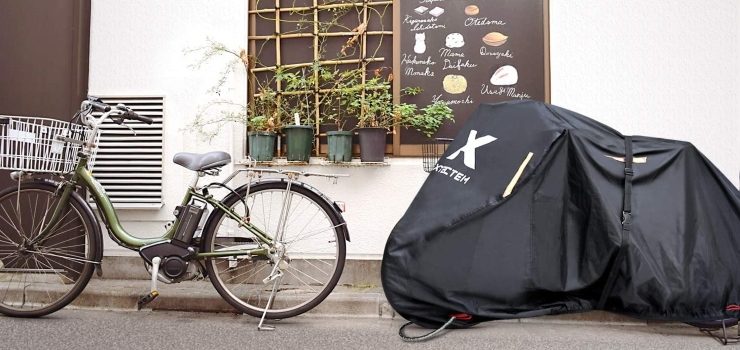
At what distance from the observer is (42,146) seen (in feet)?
10.9

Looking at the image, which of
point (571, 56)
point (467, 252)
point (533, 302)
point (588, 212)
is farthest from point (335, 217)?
point (571, 56)

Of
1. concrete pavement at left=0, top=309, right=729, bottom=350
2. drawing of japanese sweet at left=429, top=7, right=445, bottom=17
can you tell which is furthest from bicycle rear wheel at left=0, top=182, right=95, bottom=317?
drawing of japanese sweet at left=429, top=7, right=445, bottom=17

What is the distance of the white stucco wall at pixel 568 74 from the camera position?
420 cm

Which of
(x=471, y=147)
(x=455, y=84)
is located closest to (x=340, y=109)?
(x=455, y=84)

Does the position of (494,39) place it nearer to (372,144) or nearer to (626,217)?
(372,144)

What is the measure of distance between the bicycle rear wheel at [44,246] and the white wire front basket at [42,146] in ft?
0.52

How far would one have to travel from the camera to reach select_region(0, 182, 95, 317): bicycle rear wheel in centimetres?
340

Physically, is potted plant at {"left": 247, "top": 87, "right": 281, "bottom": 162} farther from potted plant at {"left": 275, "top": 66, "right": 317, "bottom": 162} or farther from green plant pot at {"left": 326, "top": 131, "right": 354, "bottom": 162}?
green plant pot at {"left": 326, "top": 131, "right": 354, "bottom": 162}

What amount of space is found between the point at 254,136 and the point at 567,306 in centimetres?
253

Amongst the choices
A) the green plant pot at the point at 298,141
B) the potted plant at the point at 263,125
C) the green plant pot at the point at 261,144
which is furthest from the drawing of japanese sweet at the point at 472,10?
the green plant pot at the point at 261,144

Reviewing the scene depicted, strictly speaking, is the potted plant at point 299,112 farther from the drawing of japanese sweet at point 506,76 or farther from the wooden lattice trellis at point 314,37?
the drawing of japanese sweet at point 506,76

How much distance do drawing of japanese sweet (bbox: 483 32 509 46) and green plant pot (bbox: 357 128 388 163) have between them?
1.13 m

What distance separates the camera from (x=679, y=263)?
3176mm

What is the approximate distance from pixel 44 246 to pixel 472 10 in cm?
351
